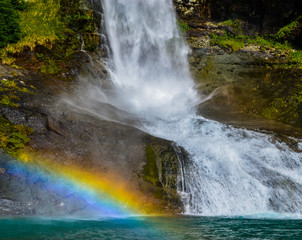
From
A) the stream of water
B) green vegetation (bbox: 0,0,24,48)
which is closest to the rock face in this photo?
the stream of water

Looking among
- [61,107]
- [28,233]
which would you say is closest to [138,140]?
[61,107]

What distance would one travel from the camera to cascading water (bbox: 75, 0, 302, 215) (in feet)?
23.2

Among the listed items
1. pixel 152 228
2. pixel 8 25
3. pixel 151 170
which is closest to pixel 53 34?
pixel 8 25

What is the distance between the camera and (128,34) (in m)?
16.6

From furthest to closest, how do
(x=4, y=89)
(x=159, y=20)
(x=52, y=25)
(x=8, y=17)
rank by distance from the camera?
(x=159, y=20), (x=52, y=25), (x=8, y=17), (x=4, y=89)

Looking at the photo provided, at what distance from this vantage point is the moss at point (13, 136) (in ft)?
22.5

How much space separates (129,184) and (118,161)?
0.82 metres

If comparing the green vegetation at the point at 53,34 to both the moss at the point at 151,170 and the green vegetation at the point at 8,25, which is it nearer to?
the green vegetation at the point at 8,25

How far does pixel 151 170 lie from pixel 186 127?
3.74 m

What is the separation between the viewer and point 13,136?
706cm

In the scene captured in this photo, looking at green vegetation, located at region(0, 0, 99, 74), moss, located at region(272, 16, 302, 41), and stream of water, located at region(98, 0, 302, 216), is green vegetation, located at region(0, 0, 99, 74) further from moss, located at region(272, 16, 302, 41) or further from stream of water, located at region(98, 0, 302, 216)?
moss, located at region(272, 16, 302, 41)

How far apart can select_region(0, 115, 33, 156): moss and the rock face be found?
16 cm

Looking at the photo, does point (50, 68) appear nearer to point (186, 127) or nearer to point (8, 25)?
point (8, 25)

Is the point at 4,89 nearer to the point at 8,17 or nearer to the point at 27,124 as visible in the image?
the point at 27,124
